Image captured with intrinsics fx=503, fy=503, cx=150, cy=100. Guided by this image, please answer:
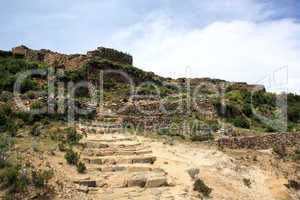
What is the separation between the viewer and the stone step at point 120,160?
15297 mm

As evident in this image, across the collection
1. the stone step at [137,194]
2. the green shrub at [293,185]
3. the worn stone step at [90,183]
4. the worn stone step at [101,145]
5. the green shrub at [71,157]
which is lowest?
the green shrub at [293,185]

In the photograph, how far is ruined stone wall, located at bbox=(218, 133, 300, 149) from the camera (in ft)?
63.4

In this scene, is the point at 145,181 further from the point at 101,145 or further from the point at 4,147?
the point at 4,147

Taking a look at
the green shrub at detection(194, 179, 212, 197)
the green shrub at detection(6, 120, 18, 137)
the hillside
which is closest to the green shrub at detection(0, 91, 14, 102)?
the hillside

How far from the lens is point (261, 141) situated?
2000 cm

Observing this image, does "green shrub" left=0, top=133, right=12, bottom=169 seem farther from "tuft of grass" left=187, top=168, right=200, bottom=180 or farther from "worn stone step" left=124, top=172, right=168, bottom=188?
"tuft of grass" left=187, top=168, right=200, bottom=180

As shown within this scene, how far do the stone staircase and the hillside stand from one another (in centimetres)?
3

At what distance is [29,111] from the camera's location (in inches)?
766

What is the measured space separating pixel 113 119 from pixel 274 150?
673 centimetres

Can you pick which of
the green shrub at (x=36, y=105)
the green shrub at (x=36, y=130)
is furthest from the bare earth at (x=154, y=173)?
the green shrub at (x=36, y=105)

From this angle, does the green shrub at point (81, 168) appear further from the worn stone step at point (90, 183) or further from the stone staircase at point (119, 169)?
the worn stone step at point (90, 183)

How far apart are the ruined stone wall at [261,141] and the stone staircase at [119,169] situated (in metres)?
3.64

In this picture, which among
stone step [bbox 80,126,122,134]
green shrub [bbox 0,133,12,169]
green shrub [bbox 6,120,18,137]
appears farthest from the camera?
stone step [bbox 80,126,122,134]

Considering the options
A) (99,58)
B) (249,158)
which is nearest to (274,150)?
(249,158)
